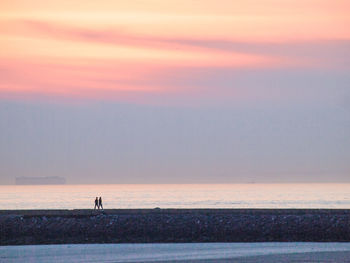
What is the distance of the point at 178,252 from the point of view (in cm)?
4188

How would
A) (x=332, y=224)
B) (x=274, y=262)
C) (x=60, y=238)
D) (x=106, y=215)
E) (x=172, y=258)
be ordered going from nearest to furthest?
(x=274, y=262) < (x=172, y=258) < (x=60, y=238) < (x=332, y=224) < (x=106, y=215)

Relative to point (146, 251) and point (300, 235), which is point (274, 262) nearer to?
point (146, 251)

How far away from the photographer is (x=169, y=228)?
58625 mm

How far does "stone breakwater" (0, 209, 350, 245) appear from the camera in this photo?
52375 millimetres

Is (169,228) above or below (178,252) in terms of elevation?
above

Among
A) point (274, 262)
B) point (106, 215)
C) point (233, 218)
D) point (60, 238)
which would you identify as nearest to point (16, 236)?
point (60, 238)

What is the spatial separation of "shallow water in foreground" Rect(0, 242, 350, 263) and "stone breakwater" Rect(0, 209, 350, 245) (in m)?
4.21

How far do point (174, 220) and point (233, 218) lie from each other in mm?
4346

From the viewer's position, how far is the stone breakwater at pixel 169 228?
52.4 m

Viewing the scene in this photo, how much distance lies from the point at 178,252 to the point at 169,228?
16.8 m

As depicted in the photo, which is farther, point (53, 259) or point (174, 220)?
point (174, 220)

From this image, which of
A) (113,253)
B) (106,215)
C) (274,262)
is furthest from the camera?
(106,215)

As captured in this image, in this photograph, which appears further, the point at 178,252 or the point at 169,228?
the point at 169,228

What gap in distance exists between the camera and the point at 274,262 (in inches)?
1398
